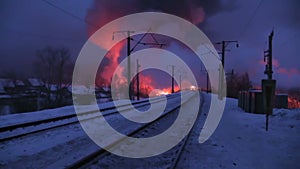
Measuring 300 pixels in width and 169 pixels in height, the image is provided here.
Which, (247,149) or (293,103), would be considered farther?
(293,103)

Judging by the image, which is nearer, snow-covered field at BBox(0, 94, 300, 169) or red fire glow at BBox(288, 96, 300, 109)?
snow-covered field at BBox(0, 94, 300, 169)

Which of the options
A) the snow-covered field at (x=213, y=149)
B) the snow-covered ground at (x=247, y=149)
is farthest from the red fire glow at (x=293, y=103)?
the snow-covered field at (x=213, y=149)

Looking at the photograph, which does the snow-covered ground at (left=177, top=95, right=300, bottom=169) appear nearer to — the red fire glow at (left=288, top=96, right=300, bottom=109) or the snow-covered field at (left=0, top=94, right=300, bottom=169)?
the snow-covered field at (left=0, top=94, right=300, bottom=169)

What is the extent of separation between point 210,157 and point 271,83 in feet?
19.5

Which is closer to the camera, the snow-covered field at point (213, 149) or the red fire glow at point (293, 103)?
the snow-covered field at point (213, 149)

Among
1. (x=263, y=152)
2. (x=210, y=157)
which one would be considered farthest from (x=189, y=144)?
(x=263, y=152)

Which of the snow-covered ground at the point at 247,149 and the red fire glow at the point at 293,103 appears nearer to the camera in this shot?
the snow-covered ground at the point at 247,149

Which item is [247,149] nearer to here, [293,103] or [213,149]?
[213,149]

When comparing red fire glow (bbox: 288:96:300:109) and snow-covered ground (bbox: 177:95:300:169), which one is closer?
snow-covered ground (bbox: 177:95:300:169)

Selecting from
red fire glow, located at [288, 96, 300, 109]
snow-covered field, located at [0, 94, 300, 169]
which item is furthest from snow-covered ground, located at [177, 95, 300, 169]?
red fire glow, located at [288, 96, 300, 109]

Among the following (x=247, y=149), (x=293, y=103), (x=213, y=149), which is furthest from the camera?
(x=293, y=103)

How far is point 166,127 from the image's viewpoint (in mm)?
11820

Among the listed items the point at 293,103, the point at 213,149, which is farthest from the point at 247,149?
the point at 293,103

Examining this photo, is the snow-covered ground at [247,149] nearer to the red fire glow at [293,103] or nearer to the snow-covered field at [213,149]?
the snow-covered field at [213,149]
